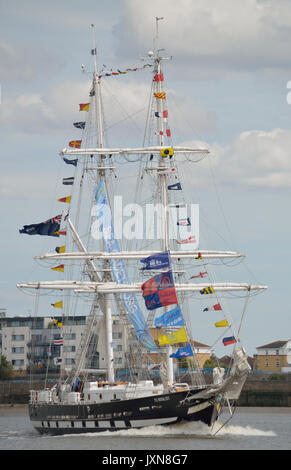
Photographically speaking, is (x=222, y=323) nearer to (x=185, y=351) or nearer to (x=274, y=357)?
(x=185, y=351)

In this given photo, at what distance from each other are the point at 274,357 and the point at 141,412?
4018 inches

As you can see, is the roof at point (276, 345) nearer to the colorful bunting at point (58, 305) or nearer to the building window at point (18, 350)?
the building window at point (18, 350)

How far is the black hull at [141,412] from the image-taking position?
80.4m

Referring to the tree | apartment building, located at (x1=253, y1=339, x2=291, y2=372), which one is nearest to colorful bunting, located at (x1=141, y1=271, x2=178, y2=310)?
the tree

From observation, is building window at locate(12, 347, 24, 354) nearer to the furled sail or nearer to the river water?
the river water

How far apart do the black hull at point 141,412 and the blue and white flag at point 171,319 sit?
17.8 ft


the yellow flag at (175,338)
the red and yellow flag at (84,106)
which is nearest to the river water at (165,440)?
the yellow flag at (175,338)

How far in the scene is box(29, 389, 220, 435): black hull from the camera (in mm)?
80375

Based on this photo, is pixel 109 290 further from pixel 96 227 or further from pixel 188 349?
pixel 188 349

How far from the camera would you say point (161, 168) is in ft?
302

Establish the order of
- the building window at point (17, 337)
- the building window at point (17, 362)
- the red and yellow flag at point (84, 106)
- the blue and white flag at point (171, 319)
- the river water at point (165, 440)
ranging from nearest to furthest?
the river water at point (165, 440) < the blue and white flag at point (171, 319) < the red and yellow flag at point (84, 106) < the building window at point (17, 362) < the building window at point (17, 337)

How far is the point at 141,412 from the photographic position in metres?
81.6

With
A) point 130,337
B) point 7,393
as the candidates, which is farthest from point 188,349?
point 7,393
